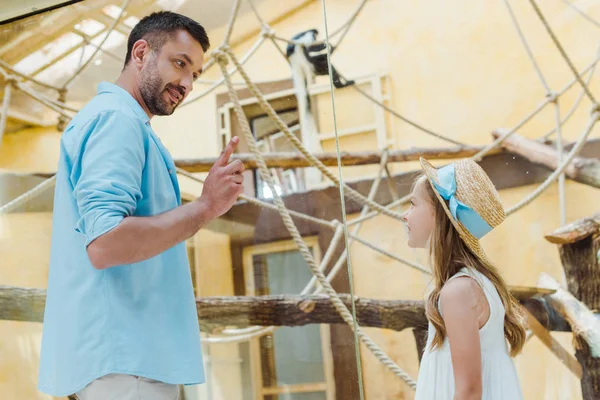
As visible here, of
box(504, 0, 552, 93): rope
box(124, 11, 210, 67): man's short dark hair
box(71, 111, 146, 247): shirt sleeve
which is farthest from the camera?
box(504, 0, 552, 93): rope

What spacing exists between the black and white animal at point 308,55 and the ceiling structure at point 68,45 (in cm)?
14

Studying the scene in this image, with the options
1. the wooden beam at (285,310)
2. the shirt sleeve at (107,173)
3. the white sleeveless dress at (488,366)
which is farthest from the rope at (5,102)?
the white sleeveless dress at (488,366)

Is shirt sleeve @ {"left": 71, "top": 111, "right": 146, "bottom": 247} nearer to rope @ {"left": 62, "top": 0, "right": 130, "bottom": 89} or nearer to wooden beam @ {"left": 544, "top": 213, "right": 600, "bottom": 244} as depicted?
rope @ {"left": 62, "top": 0, "right": 130, "bottom": 89}

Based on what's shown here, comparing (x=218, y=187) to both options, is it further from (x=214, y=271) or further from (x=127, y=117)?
(x=214, y=271)

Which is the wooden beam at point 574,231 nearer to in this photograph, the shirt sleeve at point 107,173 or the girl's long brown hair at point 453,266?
the girl's long brown hair at point 453,266

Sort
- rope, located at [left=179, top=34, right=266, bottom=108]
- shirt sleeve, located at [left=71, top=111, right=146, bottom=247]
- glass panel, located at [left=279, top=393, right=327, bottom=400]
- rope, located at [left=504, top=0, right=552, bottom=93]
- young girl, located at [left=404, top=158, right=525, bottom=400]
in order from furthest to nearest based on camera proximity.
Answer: rope, located at [left=504, top=0, right=552, bottom=93], rope, located at [left=179, top=34, right=266, bottom=108], glass panel, located at [left=279, top=393, right=327, bottom=400], young girl, located at [left=404, top=158, right=525, bottom=400], shirt sleeve, located at [left=71, top=111, right=146, bottom=247]

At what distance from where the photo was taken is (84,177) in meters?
0.79

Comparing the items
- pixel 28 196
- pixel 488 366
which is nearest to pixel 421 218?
pixel 488 366

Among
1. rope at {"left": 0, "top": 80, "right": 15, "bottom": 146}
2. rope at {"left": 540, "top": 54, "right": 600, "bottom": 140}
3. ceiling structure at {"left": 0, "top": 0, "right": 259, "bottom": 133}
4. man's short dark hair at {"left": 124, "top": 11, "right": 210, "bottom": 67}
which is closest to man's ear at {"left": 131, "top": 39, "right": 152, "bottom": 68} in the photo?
man's short dark hair at {"left": 124, "top": 11, "right": 210, "bottom": 67}

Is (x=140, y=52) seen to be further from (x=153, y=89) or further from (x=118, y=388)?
(x=118, y=388)

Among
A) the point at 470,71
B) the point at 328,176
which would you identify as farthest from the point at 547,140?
the point at 328,176

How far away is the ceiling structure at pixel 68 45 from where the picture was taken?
57.7 inches

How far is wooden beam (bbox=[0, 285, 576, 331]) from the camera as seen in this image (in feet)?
4.64

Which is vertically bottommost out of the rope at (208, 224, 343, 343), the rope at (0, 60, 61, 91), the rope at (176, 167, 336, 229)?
the rope at (208, 224, 343, 343)
